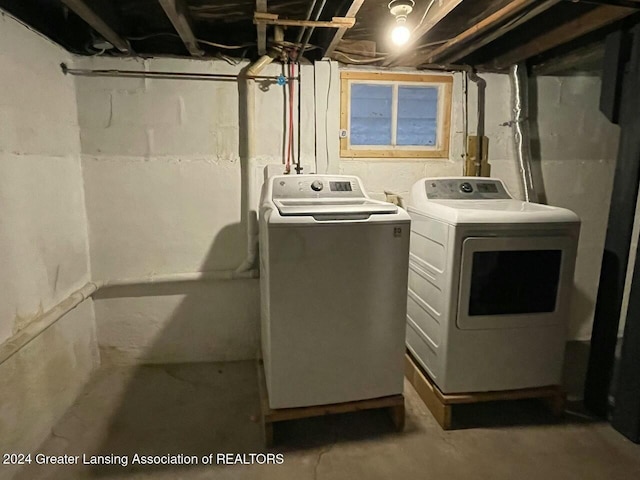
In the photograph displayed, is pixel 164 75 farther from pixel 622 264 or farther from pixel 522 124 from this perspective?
pixel 622 264

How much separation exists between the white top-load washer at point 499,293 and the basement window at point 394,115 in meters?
0.79

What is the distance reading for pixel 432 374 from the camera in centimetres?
224

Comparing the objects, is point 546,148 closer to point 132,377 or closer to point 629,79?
point 629,79

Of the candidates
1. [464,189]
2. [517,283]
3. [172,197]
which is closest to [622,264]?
[517,283]

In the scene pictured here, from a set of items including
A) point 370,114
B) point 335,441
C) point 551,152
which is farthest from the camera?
point 551,152

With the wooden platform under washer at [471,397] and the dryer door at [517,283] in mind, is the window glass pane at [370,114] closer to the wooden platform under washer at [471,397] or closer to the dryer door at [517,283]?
the dryer door at [517,283]

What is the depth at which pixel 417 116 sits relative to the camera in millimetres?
2834

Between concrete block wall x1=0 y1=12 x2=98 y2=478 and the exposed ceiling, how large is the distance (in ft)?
0.77

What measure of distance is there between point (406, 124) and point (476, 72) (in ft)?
1.93

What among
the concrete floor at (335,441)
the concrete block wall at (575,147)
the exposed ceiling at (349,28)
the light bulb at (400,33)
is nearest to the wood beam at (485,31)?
the exposed ceiling at (349,28)

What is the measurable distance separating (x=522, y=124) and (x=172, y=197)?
2379 mm

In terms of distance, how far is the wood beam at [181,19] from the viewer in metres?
1.80

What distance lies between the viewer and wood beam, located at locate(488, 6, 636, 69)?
1918 millimetres

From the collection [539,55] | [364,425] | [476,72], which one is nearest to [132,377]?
[364,425]
